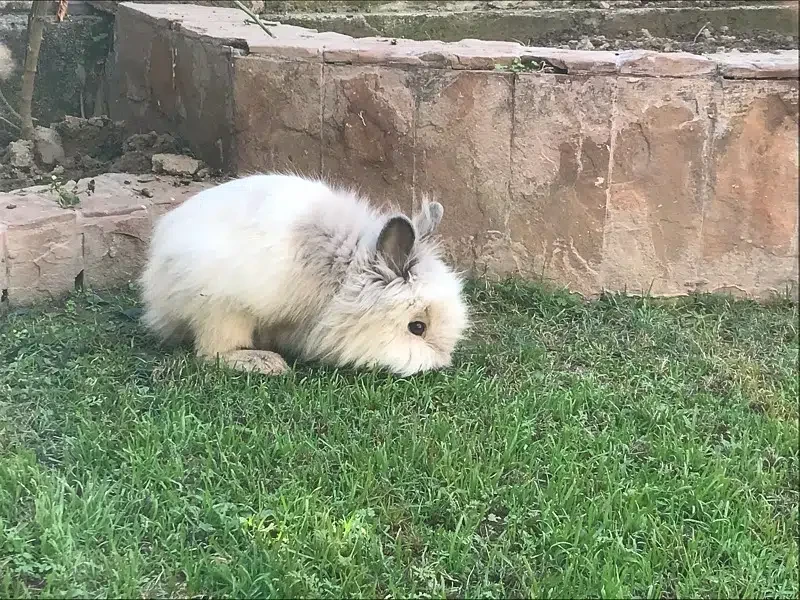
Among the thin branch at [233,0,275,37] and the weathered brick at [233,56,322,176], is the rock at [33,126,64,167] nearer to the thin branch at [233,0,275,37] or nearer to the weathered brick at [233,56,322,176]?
the weathered brick at [233,56,322,176]

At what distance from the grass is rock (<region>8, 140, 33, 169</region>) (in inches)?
54.8

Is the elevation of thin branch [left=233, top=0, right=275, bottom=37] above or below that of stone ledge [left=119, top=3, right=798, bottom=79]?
above

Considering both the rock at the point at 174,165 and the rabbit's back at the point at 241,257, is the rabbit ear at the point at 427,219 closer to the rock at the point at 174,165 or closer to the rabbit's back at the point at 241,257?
the rabbit's back at the point at 241,257

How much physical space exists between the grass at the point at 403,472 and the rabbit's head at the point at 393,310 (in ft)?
0.33

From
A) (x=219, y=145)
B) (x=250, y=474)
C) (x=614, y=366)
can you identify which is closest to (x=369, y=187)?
(x=219, y=145)

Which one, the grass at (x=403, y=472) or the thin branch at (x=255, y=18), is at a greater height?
the thin branch at (x=255, y=18)

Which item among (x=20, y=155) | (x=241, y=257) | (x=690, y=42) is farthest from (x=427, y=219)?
(x=690, y=42)

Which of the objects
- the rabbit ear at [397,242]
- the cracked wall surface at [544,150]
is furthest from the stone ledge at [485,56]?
the rabbit ear at [397,242]

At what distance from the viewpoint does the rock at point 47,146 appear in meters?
5.18

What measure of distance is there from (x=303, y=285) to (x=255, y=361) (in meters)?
0.38

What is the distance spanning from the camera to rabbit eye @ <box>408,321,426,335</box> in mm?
3516

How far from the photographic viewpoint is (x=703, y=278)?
4484mm

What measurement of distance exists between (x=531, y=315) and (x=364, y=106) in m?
1.36

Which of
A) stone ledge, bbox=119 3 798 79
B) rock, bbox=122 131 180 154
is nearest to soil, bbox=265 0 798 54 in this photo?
stone ledge, bbox=119 3 798 79
